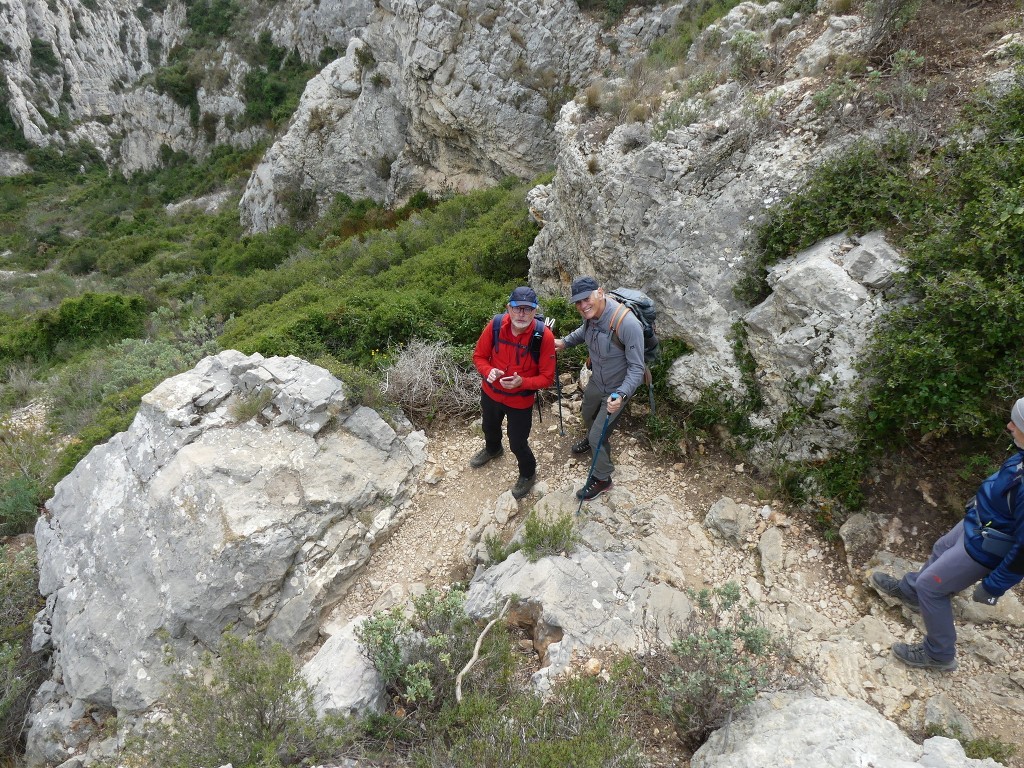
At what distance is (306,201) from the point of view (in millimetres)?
20172

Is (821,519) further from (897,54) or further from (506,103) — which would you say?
(506,103)

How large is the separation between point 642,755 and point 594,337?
9.57ft

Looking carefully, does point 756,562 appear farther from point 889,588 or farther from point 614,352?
point 614,352

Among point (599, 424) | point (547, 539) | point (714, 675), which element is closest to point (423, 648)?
point (547, 539)

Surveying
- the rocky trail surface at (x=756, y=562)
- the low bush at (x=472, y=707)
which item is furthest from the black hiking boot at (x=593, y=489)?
the low bush at (x=472, y=707)

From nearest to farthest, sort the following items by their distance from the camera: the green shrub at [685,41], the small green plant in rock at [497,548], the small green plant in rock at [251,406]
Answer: the small green plant in rock at [497,548] → the small green plant in rock at [251,406] → the green shrub at [685,41]

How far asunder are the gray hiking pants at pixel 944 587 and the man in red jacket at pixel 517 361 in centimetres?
296

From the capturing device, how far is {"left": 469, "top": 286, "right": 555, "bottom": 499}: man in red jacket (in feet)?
14.0

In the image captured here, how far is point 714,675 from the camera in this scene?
2.95 meters

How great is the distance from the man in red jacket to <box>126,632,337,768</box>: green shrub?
2622 millimetres

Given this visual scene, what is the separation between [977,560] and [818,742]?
1.46 m

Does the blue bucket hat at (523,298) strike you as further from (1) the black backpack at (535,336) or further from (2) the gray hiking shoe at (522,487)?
(2) the gray hiking shoe at (522,487)

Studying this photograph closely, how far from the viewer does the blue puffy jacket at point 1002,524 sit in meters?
2.71

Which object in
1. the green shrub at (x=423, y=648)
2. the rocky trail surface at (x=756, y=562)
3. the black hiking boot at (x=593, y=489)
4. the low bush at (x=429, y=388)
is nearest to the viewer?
the rocky trail surface at (x=756, y=562)
